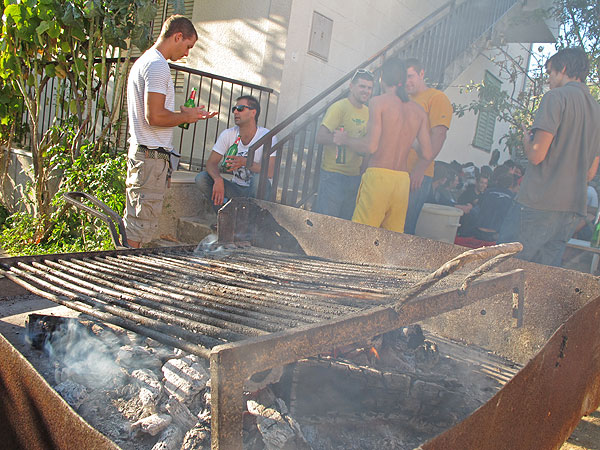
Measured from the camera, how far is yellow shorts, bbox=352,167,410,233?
13.6ft

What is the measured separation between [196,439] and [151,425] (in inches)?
7.6

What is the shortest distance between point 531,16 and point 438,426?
7.72 m

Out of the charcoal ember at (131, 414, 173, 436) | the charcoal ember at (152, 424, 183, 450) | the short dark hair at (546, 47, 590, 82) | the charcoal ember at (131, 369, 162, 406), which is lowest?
the charcoal ember at (152, 424, 183, 450)

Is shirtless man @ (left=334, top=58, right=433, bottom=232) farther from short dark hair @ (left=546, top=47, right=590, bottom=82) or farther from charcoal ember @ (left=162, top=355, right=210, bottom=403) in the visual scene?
charcoal ember @ (left=162, top=355, right=210, bottom=403)

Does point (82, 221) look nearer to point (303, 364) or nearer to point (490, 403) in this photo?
point (303, 364)

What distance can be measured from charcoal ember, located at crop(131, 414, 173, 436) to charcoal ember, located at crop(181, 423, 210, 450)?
0.11m

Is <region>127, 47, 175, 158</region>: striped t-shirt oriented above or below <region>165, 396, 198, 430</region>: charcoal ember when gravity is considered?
above

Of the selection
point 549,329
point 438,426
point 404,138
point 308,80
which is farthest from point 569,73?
point 308,80

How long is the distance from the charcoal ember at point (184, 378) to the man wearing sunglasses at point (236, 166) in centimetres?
326

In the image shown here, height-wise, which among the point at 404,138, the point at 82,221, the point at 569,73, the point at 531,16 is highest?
the point at 531,16

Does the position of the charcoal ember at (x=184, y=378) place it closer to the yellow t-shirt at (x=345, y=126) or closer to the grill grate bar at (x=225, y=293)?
the grill grate bar at (x=225, y=293)

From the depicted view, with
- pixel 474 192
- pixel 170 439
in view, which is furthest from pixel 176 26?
pixel 474 192

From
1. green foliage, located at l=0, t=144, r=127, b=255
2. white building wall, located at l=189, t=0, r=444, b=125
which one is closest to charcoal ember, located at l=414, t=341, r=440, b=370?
green foliage, located at l=0, t=144, r=127, b=255

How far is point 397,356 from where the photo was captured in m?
2.63
